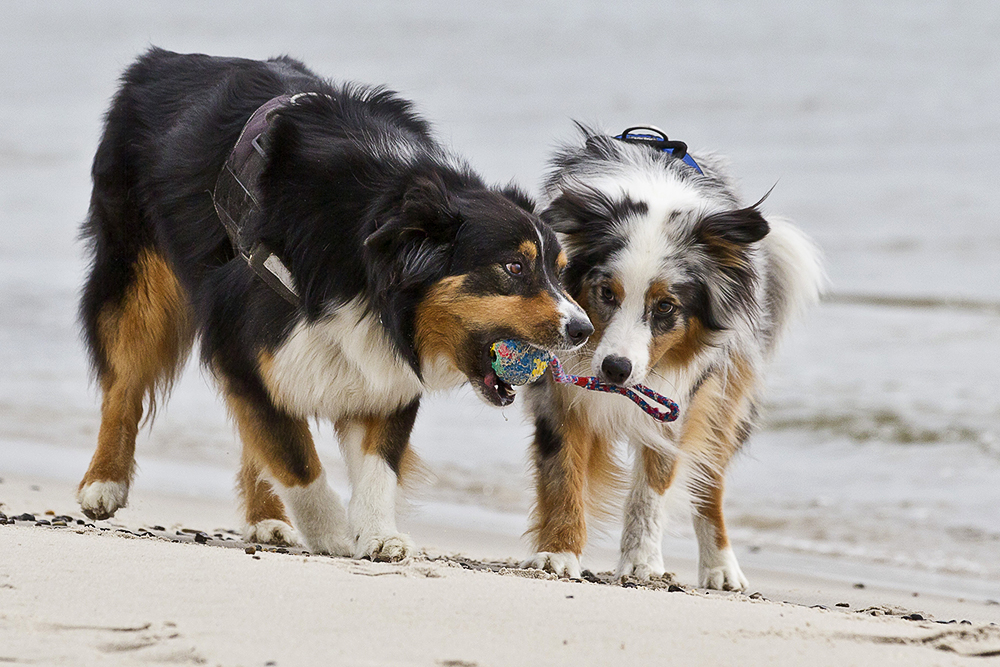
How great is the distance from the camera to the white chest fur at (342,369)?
3.89 meters

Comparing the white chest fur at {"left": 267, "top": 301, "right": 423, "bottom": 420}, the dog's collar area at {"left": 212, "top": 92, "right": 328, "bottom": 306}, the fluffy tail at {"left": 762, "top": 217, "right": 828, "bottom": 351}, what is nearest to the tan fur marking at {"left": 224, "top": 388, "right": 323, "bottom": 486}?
the white chest fur at {"left": 267, "top": 301, "right": 423, "bottom": 420}

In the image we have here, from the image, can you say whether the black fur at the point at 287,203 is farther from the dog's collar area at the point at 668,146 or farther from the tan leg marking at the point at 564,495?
the dog's collar area at the point at 668,146

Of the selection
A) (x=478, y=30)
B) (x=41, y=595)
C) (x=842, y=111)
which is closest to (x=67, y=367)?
(x=41, y=595)

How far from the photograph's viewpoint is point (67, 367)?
836cm

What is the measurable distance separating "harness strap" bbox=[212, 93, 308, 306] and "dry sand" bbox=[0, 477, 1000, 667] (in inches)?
36.9

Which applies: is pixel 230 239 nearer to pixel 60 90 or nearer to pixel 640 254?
pixel 640 254

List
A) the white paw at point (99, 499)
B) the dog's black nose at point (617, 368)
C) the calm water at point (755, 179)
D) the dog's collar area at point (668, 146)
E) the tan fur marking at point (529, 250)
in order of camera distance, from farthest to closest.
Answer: the calm water at point (755, 179) → the dog's collar area at point (668, 146) → the white paw at point (99, 499) → the dog's black nose at point (617, 368) → the tan fur marking at point (529, 250)

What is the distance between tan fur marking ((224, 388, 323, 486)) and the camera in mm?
4156

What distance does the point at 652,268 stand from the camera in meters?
4.29

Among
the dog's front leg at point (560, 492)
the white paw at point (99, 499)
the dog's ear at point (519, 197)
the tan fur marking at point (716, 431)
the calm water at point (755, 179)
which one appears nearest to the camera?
the dog's ear at point (519, 197)

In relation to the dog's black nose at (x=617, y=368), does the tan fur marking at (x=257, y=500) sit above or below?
below

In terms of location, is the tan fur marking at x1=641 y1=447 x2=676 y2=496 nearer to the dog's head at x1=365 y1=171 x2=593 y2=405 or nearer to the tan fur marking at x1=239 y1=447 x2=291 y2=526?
the dog's head at x1=365 y1=171 x2=593 y2=405

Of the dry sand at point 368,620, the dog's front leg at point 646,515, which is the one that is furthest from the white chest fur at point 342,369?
the dog's front leg at point 646,515

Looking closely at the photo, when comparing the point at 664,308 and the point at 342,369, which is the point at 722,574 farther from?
the point at 342,369
